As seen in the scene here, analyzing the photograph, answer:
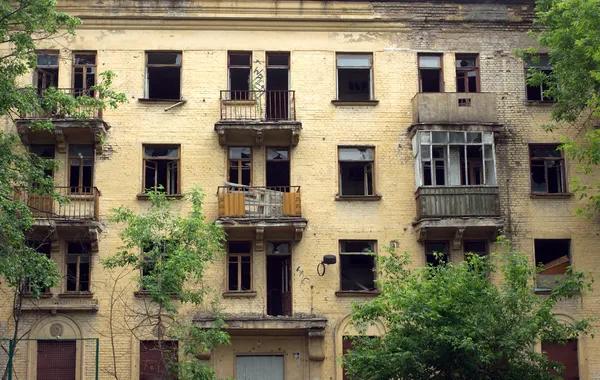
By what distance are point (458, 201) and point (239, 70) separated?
321 inches

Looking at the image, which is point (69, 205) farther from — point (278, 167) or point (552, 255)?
point (552, 255)

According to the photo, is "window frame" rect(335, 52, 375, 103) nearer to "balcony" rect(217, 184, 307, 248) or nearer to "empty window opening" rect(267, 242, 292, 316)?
Answer: "balcony" rect(217, 184, 307, 248)

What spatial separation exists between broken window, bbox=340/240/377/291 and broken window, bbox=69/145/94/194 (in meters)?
8.22

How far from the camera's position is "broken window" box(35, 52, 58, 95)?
1127 inches

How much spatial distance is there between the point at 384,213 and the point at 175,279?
8353 millimetres

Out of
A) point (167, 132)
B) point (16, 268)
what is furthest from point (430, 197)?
point (16, 268)

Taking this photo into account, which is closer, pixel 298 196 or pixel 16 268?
pixel 16 268

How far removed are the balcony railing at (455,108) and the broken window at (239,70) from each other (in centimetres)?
547

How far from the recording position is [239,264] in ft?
90.9

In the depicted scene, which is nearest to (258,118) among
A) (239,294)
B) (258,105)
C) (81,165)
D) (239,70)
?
(258,105)

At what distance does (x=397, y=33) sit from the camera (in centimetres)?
2945

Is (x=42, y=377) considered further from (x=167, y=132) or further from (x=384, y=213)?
(x=384, y=213)

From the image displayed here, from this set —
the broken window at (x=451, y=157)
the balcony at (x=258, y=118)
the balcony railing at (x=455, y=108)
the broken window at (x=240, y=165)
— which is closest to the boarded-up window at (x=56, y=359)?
the broken window at (x=240, y=165)

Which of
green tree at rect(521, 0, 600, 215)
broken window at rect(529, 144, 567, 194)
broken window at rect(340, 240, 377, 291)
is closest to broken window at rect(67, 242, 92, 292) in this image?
broken window at rect(340, 240, 377, 291)
